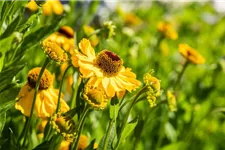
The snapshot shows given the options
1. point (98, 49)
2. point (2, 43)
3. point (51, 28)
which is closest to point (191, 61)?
point (98, 49)

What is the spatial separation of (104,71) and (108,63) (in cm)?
1

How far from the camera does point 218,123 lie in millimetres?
1969

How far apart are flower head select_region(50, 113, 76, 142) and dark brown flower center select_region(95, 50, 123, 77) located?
0.10 m

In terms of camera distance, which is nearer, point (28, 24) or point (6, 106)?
point (6, 106)

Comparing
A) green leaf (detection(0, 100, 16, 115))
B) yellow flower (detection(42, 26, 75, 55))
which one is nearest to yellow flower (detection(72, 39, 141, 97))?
green leaf (detection(0, 100, 16, 115))

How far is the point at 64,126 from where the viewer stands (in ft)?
2.54

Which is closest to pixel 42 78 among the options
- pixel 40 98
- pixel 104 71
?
pixel 40 98

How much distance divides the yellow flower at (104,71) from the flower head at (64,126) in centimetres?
7

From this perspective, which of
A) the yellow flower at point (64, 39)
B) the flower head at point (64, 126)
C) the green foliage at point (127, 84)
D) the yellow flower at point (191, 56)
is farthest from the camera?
the yellow flower at point (191, 56)

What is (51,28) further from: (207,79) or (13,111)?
(207,79)

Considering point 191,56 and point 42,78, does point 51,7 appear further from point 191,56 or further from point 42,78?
point 42,78

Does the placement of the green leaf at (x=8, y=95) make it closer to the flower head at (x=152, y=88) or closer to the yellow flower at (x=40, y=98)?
the yellow flower at (x=40, y=98)

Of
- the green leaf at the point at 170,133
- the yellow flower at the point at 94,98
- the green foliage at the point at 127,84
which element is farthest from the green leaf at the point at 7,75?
the green leaf at the point at 170,133

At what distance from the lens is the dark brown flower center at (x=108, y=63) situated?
87 centimetres
